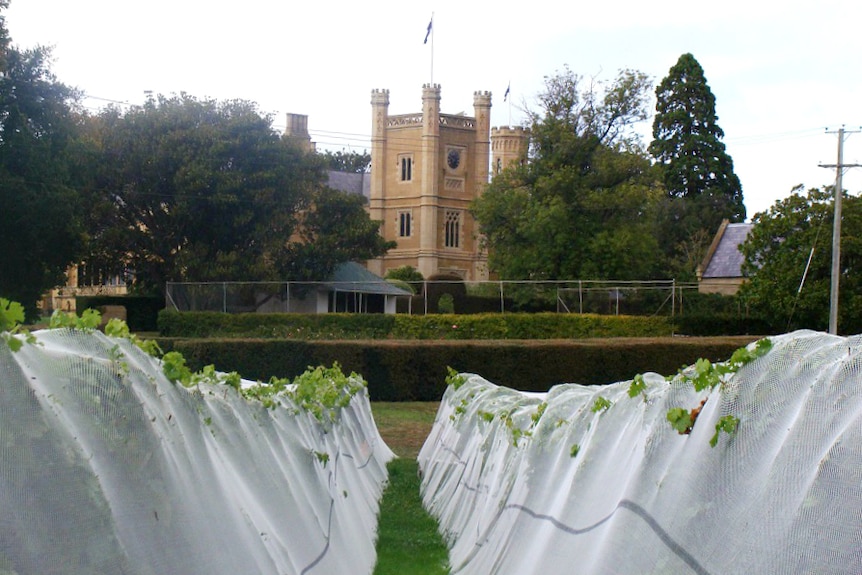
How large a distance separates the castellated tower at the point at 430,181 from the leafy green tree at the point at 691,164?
2068 cm

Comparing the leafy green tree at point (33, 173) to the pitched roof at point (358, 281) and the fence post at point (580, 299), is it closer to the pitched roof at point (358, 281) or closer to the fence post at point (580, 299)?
the pitched roof at point (358, 281)

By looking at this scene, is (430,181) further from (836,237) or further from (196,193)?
(836,237)

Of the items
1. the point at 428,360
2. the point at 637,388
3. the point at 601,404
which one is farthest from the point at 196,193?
the point at 637,388

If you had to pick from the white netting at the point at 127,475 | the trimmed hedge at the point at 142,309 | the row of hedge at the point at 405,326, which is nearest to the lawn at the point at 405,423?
the row of hedge at the point at 405,326

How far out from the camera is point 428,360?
26078 millimetres

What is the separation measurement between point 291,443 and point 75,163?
35.9 meters

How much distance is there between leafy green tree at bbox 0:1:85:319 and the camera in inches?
1400

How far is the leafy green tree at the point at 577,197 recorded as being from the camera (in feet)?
165

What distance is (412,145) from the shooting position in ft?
→ 298

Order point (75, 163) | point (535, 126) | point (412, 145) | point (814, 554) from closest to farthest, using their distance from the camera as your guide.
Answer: point (814, 554) → point (75, 163) → point (535, 126) → point (412, 145)

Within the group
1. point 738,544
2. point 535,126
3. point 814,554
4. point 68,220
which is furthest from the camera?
point 535,126

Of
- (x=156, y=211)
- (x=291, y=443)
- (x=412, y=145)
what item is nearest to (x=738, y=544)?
(x=291, y=443)

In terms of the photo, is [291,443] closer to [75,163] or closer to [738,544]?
[738,544]

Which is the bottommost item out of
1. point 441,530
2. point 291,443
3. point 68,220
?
point 441,530
